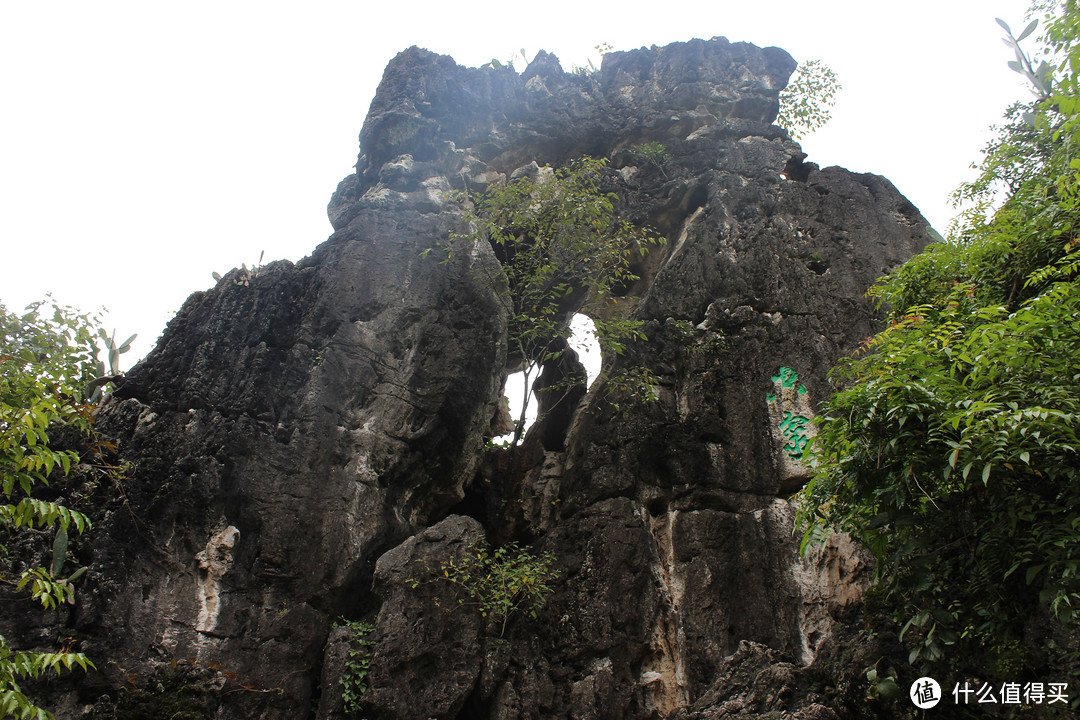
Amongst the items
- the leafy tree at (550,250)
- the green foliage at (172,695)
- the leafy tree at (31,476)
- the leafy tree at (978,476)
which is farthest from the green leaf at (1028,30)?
the green foliage at (172,695)

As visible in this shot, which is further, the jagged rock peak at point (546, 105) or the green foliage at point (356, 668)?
the jagged rock peak at point (546, 105)

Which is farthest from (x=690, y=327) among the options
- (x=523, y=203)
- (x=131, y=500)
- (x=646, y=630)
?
(x=131, y=500)

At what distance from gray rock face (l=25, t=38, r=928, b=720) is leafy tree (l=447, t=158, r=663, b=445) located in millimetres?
567

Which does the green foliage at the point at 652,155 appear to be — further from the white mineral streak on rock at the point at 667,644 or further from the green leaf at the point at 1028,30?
the white mineral streak on rock at the point at 667,644

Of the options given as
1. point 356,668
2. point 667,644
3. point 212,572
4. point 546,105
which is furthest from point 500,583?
point 546,105

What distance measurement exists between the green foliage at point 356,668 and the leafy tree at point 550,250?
4208mm

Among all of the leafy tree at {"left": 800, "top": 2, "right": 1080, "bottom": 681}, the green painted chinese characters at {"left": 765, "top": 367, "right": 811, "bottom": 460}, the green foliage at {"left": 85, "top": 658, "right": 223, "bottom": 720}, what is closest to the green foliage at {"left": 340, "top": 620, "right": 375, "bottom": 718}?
the green foliage at {"left": 85, "top": 658, "right": 223, "bottom": 720}

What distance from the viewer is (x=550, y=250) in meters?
12.8

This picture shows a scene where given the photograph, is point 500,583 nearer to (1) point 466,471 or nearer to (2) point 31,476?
(1) point 466,471

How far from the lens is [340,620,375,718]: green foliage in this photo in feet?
27.5

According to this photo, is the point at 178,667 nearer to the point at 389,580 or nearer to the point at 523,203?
the point at 389,580

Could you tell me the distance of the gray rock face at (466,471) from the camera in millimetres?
8602

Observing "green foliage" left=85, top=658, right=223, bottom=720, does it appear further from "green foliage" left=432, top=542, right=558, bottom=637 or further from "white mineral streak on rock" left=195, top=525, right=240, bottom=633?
"green foliage" left=432, top=542, right=558, bottom=637

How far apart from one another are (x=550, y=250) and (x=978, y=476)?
900cm
